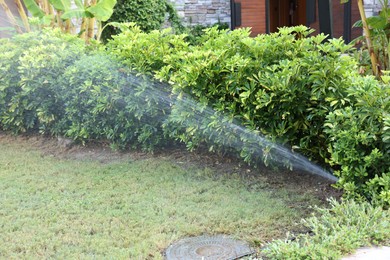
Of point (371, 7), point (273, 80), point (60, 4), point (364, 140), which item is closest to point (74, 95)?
point (60, 4)

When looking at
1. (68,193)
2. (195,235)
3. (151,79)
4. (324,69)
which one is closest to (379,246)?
(195,235)

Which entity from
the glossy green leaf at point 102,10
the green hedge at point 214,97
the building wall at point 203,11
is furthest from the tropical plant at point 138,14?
the green hedge at point 214,97

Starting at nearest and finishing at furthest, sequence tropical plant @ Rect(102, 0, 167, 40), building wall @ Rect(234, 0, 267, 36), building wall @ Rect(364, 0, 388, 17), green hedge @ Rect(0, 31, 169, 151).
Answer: green hedge @ Rect(0, 31, 169, 151)
tropical plant @ Rect(102, 0, 167, 40)
building wall @ Rect(364, 0, 388, 17)
building wall @ Rect(234, 0, 267, 36)

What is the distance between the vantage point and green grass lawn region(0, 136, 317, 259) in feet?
9.61

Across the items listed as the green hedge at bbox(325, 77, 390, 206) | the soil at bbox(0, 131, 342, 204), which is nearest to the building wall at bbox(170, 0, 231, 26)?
the soil at bbox(0, 131, 342, 204)

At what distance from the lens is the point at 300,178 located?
405 cm

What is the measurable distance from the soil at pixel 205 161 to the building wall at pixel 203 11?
5.46m

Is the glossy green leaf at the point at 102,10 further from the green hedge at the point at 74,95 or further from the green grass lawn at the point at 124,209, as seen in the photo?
the green grass lawn at the point at 124,209

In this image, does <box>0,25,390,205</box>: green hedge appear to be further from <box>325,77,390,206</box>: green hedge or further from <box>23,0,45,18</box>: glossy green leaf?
<box>23,0,45,18</box>: glossy green leaf

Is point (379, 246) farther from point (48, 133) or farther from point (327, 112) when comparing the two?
point (48, 133)

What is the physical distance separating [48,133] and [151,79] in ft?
5.72

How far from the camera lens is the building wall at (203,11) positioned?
1014 centimetres

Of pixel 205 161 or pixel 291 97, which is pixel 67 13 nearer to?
pixel 205 161

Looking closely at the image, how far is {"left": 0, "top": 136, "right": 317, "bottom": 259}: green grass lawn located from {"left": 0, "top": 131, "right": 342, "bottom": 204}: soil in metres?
0.12
